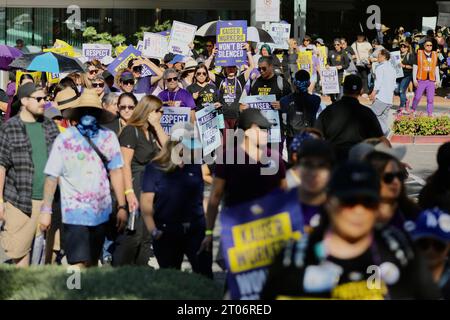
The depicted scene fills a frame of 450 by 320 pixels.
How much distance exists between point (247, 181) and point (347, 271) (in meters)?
3.32

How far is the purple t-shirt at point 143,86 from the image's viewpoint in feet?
52.9

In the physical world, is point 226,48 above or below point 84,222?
above

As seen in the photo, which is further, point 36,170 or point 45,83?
point 45,83

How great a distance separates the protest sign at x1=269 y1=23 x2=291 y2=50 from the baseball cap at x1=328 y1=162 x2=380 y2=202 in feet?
71.9

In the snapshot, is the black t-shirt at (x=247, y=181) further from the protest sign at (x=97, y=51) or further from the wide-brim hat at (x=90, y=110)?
the protest sign at (x=97, y=51)

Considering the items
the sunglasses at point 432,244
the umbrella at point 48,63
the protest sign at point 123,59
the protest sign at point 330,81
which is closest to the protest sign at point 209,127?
the umbrella at point 48,63

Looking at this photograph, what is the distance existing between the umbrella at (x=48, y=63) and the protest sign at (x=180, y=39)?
3.39m

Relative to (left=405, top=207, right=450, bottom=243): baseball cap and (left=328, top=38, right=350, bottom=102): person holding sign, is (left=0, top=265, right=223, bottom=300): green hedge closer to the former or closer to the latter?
(left=405, top=207, right=450, bottom=243): baseball cap

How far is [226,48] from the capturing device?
17547 millimetres

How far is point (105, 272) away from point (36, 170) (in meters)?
1.95

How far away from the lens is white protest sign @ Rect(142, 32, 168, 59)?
19.5 m

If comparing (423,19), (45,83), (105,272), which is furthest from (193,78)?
(423,19)

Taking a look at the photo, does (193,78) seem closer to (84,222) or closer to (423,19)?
(84,222)
